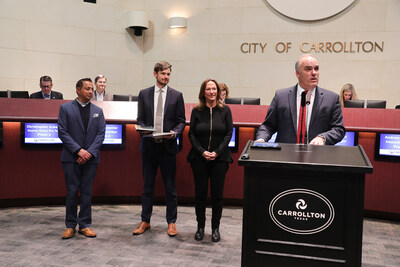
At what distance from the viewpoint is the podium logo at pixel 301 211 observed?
66.1 inches

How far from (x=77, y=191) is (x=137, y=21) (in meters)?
4.92

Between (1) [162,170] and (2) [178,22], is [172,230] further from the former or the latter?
(2) [178,22]

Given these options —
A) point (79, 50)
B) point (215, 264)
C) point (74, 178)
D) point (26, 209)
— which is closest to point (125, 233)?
point (74, 178)

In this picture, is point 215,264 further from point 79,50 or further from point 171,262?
point 79,50

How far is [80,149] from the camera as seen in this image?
3.60 meters

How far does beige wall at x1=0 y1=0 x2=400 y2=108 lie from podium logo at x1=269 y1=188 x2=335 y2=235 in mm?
6026

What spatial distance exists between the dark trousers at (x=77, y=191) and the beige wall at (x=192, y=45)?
13.9 feet

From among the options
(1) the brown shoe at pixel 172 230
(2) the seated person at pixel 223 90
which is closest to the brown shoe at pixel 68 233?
(1) the brown shoe at pixel 172 230

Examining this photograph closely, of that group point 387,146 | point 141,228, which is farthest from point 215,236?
point 387,146

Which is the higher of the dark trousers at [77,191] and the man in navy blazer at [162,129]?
the man in navy blazer at [162,129]

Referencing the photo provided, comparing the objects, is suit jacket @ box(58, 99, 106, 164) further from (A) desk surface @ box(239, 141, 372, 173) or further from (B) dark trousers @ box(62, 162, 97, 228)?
(A) desk surface @ box(239, 141, 372, 173)

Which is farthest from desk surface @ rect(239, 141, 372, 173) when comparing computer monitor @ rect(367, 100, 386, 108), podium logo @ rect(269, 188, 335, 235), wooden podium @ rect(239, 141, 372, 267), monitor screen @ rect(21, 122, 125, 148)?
monitor screen @ rect(21, 122, 125, 148)

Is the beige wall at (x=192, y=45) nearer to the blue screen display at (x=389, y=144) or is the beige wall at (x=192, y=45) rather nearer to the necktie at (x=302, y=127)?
the blue screen display at (x=389, y=144)

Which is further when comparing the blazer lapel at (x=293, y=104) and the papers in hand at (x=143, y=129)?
the papers in hand at (x=143, y=129)
